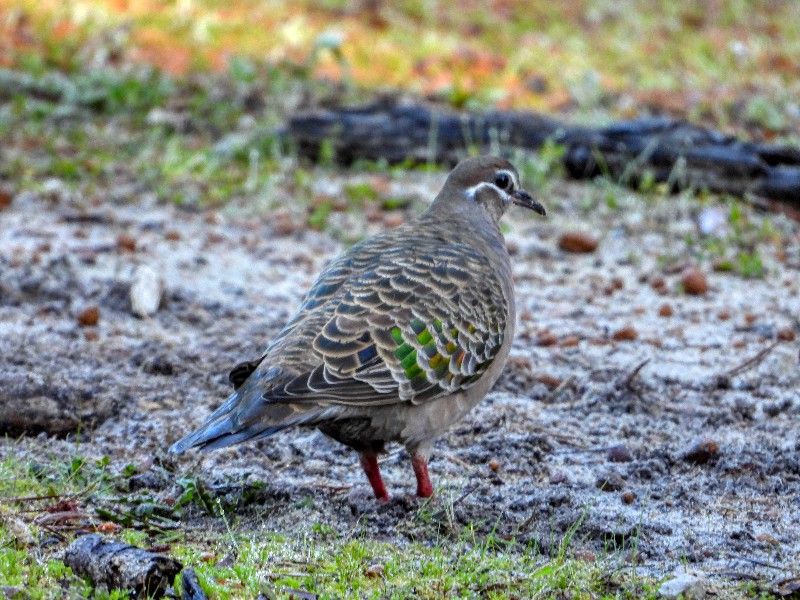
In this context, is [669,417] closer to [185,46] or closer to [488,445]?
[488,445]

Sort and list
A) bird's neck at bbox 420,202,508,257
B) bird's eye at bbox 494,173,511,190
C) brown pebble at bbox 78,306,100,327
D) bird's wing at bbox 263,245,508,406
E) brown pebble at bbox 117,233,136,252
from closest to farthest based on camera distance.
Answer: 1. bird's wing at bbox 263,245,508,406
2. bird's neck at bbox 420,202,508,257
3. bird's eye at bbox 494,173,511,190
4. brown pebble at bbox 78,306,100,327
5. brown pebble at bbox 117,233,136,252

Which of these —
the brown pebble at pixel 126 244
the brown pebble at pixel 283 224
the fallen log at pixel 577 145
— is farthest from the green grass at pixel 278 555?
the fallen log at pixel 577 145

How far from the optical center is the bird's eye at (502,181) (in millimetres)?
5480

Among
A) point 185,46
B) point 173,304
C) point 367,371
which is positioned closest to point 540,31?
point 185,46

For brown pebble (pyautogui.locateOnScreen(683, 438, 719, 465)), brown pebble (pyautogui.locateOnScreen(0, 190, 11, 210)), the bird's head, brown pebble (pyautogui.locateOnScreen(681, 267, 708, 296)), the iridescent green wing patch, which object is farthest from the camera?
brown pebble (pyautogui.locateOnScreen(0, 190, 11, 210))

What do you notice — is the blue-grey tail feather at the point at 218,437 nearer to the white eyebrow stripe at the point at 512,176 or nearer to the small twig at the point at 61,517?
the small twig at the point at 61,517

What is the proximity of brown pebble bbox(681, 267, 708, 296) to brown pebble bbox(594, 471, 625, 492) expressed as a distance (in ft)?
8.38

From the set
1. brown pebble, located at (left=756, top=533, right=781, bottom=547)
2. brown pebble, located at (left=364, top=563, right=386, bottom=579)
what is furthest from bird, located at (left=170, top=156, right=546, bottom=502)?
brown pebble, located at (left=756, top=533, right=781, bottom=547)

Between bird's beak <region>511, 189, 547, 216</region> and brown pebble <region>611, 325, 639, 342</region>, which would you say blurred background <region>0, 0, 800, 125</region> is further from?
bird's beak <region>511, 189, 547, 216</region>

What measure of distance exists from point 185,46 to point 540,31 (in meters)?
3.82

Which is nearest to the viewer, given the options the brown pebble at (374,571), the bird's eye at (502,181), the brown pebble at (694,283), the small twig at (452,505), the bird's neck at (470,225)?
the brown pebble at (374,571)

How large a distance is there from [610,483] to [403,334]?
98 centimetres

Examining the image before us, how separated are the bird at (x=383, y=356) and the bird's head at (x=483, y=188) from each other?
48 centimetres

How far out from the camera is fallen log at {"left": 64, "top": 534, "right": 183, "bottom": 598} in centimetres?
317
